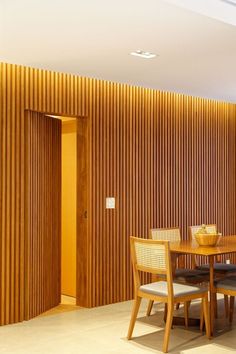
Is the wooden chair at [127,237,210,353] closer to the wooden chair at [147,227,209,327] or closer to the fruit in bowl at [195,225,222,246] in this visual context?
the wooden chair at [147,227,209,327]

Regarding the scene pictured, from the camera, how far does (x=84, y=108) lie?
5816 millimetres

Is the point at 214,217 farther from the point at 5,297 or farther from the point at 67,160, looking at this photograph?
the point at 5,297

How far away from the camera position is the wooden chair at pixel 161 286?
431cm

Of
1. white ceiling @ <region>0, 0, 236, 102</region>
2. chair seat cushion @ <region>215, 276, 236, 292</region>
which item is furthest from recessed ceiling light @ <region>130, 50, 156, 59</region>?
chair seat cushion @ <region>215, 276, 236, 292</region>

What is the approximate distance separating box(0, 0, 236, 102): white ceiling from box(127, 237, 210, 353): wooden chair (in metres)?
1.71

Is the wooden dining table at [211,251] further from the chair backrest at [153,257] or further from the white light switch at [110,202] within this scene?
the white light switch at [110,202]

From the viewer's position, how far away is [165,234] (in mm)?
5668

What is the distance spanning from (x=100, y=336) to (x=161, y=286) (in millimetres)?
784

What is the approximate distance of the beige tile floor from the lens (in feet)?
14.4

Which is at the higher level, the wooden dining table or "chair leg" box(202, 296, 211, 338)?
the wooden dining table

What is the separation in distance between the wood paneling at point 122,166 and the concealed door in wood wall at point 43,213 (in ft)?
0.47

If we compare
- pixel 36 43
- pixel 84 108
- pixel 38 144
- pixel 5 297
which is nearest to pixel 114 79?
pixel 84 108

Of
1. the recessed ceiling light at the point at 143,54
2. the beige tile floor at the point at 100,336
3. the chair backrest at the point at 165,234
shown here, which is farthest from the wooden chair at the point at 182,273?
the recessed ceiling light at the point at 143,54

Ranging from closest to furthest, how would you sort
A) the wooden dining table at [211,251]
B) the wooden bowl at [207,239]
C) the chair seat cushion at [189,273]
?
1. the wooden dining table at [211,251]
2. the wooden bowl at [207,239]
3. the chair seat cushion at [189,273]
